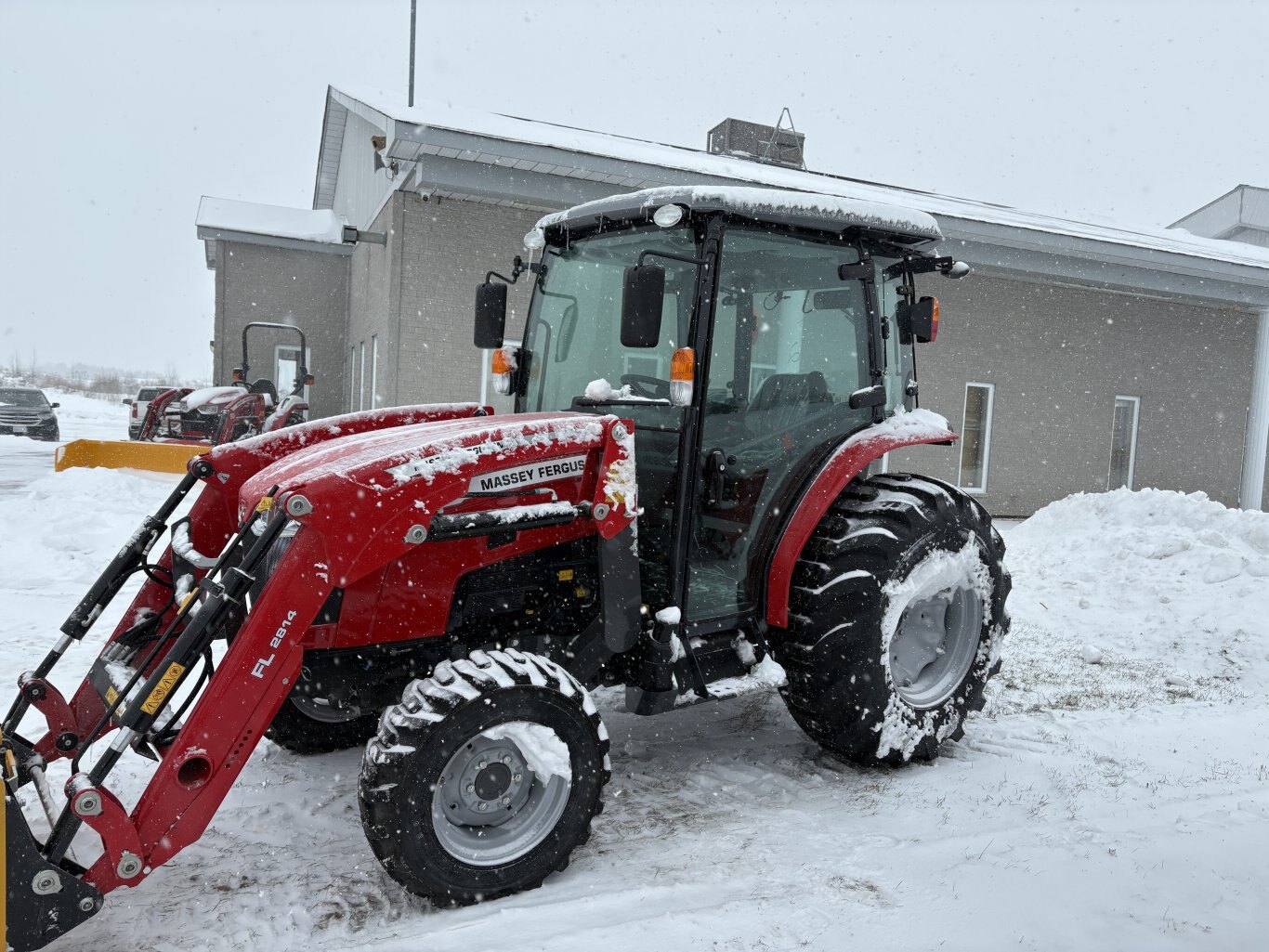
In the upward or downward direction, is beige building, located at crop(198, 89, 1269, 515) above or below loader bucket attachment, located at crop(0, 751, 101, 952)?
above

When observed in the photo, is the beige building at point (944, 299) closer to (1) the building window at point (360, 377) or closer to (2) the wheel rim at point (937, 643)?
(1) the building window at point (360, 377)

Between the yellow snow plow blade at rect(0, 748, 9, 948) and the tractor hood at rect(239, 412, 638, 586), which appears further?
the tractor hood at rect(239, 412, 638, 586)

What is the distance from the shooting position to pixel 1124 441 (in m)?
13.9

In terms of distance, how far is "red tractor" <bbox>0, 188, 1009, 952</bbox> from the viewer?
268 centimetres

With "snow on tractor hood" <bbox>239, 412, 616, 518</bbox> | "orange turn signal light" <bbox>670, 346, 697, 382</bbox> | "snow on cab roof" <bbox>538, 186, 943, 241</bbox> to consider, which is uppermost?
"snow on cab roof" <bbox>538, 186, 943, 241</bbox>

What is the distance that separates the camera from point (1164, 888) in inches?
121

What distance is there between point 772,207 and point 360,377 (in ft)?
37.9

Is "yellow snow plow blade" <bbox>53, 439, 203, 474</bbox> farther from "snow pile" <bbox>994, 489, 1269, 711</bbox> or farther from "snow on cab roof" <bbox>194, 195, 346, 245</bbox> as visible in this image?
"snow pile" <bbox>994, 489, 1269, 711</bbox>

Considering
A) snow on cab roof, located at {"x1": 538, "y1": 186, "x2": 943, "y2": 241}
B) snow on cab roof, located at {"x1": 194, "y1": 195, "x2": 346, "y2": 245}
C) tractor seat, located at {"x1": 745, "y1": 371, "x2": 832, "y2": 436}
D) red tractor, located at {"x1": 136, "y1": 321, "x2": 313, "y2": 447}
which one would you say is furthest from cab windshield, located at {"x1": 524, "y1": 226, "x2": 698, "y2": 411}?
snow on cab roof, located at {"x1": 194, "y1": 195, "x2": 346, "y2": 245}

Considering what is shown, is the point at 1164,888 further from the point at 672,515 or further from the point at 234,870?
the point at 234,870

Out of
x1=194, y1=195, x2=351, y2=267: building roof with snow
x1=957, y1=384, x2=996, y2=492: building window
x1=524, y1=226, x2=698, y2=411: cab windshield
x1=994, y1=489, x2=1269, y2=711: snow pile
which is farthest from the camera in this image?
x1=194, y1=195, x2=351, y2=267: building roof with snow

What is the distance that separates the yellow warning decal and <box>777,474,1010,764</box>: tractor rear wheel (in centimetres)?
222

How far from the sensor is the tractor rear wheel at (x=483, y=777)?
271cm

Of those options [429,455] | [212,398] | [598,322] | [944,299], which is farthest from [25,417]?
[429,455]
